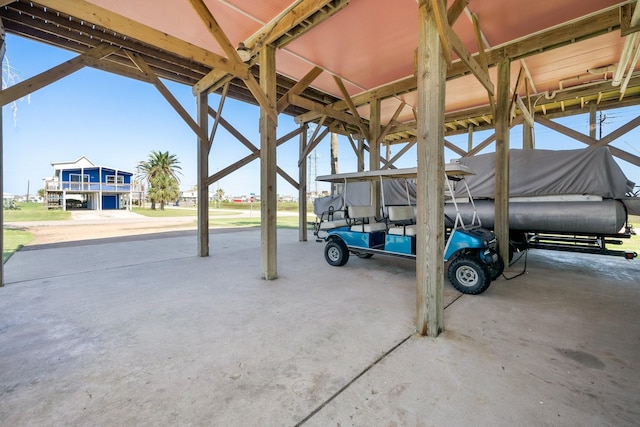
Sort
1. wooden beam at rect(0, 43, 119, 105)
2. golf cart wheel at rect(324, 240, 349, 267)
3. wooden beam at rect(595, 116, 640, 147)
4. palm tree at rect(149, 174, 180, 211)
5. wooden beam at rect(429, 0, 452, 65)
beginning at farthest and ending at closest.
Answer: palm tree at rect(149, 174, 180, 211)
wooden beam at rect(595, 116, 640, 147)
golf cart wheel at rect(324, 240, 349, 267)
wooden beam at rect(0, 43, 119, 105)
wooden beam at rect(429, 0, 452, 65)

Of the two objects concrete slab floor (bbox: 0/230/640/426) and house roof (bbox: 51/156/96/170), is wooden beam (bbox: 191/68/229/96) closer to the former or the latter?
concrete slab floor (bbox: 0/230/640/426)

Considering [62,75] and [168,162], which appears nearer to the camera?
[62,75]

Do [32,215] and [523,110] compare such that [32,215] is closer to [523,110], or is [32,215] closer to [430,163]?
[430,163]

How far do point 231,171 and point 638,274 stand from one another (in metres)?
7.82

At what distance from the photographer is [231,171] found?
20.4 feet

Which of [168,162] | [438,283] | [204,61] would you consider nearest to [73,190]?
[168,162]

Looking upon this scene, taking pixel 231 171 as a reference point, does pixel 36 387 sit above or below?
below

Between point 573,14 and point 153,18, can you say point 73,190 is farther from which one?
point 573,14

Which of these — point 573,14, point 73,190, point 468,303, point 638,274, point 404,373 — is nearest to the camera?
point 404,373

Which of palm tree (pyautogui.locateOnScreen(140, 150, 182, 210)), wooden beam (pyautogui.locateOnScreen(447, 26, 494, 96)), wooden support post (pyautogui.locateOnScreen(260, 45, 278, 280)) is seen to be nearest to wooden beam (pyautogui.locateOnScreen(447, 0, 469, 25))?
wooden beam (pyautogui.locateOnScreen(447, 26, 494, 96))

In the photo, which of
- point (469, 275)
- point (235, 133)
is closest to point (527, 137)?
point (469, 275)

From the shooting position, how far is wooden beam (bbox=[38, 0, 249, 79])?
8.02ft

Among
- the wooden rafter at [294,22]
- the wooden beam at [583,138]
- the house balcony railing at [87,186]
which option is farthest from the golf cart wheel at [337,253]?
the house balcony railing at [87,186]

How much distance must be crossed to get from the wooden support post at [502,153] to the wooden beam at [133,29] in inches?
165
